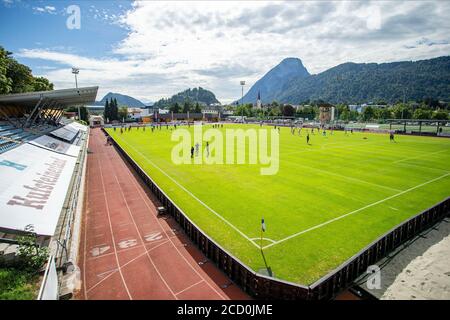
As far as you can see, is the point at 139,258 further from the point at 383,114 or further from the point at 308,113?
the point at 308,113

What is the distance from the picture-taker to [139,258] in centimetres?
1295

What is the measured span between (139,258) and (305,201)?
12437mm

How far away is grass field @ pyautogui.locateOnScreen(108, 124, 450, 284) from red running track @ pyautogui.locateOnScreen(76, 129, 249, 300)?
1.80 metres

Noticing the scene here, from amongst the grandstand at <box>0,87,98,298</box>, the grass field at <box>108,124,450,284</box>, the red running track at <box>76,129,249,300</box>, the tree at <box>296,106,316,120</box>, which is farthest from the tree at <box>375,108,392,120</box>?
the grandstand at <box>0,87,98,298</box>

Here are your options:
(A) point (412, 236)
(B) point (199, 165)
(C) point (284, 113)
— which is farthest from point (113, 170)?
(C) point (284, 113)

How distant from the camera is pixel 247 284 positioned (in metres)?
10.6

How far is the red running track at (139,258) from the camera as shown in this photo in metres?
10.7

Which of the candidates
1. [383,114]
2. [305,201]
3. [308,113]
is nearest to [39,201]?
[305,201]

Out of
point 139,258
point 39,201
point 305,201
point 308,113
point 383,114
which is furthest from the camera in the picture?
point 308,113

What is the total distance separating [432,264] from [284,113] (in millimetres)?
161288

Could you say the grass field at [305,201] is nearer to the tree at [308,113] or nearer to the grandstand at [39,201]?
the grandstand at [39,201]

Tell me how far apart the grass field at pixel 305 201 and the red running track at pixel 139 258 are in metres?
1.80

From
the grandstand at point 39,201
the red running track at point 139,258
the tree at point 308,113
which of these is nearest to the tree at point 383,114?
the tree at point 308,113

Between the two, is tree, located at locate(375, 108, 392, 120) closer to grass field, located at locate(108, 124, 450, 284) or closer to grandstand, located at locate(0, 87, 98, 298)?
grass field, located at locate(108, 124, 450, 284)
